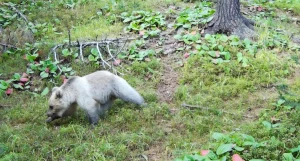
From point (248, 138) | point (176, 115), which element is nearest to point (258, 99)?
point (176, 115)

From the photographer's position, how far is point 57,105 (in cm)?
623

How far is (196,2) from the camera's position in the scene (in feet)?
35.2

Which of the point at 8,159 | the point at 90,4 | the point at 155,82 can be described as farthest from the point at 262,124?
the point at 90,4

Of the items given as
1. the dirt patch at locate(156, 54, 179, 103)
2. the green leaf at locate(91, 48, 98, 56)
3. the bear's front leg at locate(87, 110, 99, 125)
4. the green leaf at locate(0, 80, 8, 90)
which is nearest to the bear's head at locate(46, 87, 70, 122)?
the bear's front leg at locate(87, 110, 99, 125)

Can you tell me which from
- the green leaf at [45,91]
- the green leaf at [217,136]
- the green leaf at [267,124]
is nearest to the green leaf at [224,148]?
the green leaf at [217,136]

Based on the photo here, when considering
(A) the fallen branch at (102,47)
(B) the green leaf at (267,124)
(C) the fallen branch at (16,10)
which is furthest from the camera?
(C) the fallen branch at (16,10)

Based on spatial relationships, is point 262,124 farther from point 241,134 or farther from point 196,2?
point 196,2

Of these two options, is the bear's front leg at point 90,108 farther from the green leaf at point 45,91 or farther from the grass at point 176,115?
the green leaf at point 45,91

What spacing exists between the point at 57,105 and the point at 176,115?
1881 millimetres

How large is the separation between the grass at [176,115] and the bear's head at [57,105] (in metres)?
0.16

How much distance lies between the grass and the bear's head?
0.52 ft

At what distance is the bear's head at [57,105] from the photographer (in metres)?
6.21

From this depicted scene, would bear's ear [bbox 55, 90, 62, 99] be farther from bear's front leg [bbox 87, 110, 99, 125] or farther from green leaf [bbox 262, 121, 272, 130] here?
green leaf [bbox 262, 121, 272, 130]

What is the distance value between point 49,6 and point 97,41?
326 centimetres
